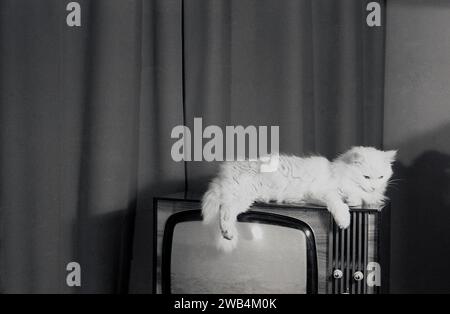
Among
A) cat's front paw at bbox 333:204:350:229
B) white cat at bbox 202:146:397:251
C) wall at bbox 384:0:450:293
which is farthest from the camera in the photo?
wall at bbox 384:0:450:293

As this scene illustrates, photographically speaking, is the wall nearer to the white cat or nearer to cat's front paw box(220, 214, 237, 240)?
the white cat

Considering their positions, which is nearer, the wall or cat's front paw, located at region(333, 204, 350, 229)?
cat's front paw, located at region(333, 204, 350, 229)

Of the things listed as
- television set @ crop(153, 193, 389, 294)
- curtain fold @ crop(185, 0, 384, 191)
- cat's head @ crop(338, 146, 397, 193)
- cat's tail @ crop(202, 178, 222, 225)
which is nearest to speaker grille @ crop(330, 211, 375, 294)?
television set @ crop(153, 193, 389, 294)

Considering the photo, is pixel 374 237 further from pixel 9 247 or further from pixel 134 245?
pixel 9 247

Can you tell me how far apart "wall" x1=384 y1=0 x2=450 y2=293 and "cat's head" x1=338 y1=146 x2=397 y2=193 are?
536 millimetres

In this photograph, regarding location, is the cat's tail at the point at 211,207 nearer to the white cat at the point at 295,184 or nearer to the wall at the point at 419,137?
the white cat at the point at 295,184

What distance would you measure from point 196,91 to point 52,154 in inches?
20.4

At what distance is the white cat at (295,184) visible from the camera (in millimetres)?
1182

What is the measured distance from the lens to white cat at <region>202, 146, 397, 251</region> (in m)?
1.18

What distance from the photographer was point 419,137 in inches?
69.4

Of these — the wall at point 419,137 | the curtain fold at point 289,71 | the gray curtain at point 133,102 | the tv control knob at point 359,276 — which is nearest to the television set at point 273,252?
the tv control knob at point 359,276

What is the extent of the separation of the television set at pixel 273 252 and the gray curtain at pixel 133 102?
0.29m

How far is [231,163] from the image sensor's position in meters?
1.35

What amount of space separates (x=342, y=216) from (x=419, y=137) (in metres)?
0.85
